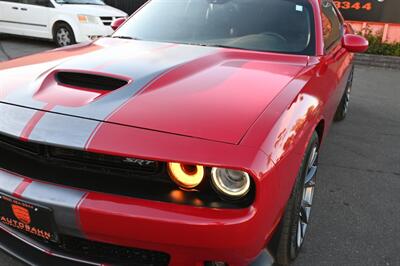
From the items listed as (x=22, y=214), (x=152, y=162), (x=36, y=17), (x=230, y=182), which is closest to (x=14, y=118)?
(x=22, y=214)

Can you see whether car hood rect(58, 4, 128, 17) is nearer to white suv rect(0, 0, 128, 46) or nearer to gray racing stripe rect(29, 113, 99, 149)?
white suv rect(0, 0, 128, 46)

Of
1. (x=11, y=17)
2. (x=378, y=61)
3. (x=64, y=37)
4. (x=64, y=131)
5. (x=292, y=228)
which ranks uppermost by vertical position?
(x=64, y=131)

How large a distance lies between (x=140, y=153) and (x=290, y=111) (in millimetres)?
753

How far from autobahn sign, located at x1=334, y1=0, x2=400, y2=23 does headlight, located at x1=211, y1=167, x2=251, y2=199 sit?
9.08m

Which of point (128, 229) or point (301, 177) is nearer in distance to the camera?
point (128, 229)

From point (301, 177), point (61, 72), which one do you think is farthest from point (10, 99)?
point (301, 177)

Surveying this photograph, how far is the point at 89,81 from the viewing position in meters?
2.17

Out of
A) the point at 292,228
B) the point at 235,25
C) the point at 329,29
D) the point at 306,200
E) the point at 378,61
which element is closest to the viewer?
the point at 292,228

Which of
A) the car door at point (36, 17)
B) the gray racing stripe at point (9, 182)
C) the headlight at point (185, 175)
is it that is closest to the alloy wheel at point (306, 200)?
the headlight at point (185, 175)

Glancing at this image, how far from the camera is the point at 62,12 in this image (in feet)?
30.3

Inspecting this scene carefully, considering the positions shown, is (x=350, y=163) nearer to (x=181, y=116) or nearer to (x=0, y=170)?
(x=181, y=116)

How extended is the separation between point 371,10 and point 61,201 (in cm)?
950

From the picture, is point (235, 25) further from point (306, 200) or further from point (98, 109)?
point (98, 109)

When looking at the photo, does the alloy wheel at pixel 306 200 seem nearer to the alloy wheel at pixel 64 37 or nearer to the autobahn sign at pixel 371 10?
the alloy wheel at pixel 64 37
